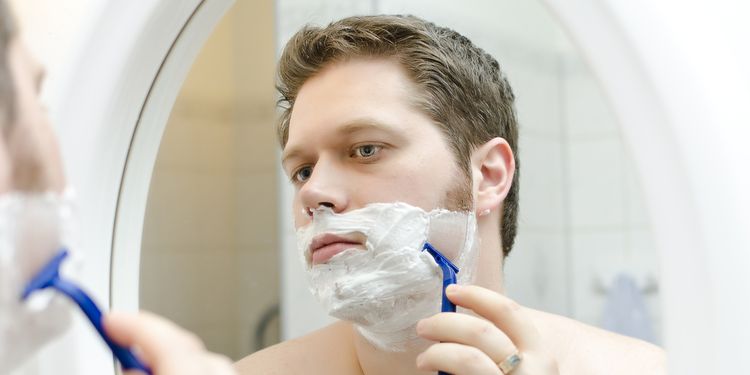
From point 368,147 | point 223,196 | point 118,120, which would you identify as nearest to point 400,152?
point 368,147

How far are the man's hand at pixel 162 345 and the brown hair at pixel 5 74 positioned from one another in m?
0.11

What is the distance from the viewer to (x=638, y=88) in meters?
0.49

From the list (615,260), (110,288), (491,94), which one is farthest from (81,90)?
(615,260)

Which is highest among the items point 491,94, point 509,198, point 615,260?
point 491,94

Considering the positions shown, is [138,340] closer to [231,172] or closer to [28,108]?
[28,108]

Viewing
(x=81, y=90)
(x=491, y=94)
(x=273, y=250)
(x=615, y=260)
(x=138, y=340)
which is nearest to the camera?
(x=138, y=340)

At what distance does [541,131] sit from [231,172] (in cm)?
67

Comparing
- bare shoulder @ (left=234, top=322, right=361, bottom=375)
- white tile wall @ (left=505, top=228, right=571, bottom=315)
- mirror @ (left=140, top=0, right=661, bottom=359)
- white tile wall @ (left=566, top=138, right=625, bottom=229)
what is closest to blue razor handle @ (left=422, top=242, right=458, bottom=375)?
bare shoulder @ (left=234, top=322, right=361, bottom=375)

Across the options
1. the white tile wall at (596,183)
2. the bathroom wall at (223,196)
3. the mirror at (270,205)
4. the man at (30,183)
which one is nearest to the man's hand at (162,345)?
the man at (30,183)

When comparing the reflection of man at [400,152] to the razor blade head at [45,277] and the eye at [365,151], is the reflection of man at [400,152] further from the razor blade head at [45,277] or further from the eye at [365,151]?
the razor blade head at [45,277]

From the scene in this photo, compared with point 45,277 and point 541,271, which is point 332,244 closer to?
point 45,277

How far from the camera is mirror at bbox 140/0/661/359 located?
1.58 metres

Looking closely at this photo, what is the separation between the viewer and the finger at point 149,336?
37 cm

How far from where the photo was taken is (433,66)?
86 centimetres
